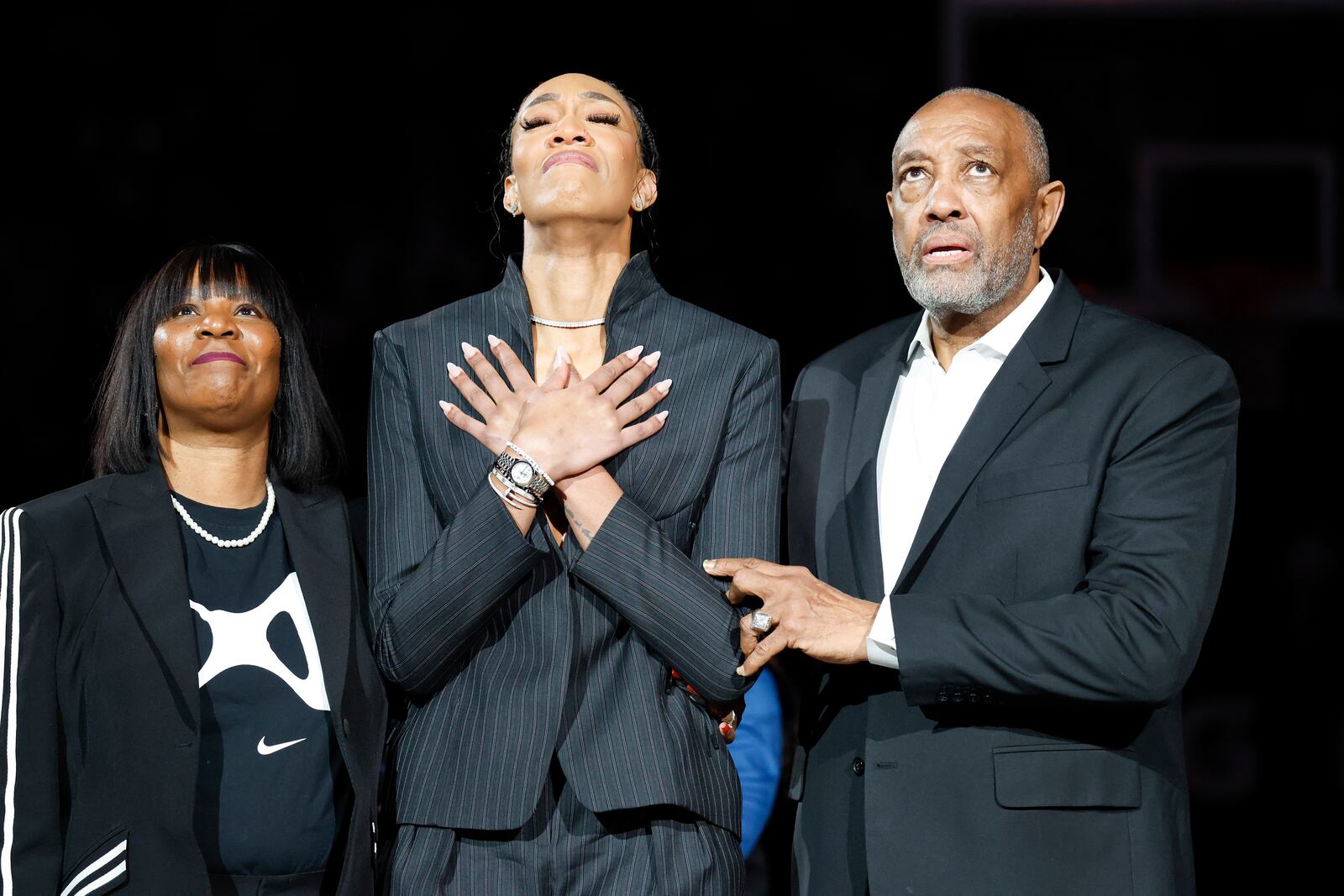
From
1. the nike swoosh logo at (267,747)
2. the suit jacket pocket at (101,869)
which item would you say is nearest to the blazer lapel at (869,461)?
the nike swoosh logo at (267,747)

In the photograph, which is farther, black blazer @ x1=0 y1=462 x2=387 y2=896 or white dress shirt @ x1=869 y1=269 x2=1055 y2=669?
white dress shirt @ x1=869 y1=269 x2=1055 y2=669

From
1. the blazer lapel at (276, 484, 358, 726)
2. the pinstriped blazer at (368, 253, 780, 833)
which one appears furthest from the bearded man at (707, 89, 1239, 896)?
the blazer lapel at (276, 484, 358, 726)

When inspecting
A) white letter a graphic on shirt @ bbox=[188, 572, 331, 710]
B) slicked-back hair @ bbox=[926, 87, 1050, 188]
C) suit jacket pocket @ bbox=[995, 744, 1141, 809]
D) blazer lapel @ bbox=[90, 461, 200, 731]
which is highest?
slicked-back hair @ bbox=[926, 87, 1050, 188]

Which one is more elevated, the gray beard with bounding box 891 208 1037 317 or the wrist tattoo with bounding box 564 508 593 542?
the gray beard with bounding box 891 208 1037 317

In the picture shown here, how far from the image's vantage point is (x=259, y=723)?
225 centimetres

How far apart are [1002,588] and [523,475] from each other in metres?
0.75

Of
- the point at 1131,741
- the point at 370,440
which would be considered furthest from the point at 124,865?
the point at 1131,741

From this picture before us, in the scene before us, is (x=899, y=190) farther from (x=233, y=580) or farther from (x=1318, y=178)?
(x=1318, y=178)

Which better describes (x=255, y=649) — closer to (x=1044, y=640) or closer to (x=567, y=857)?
(x=567, y=857)

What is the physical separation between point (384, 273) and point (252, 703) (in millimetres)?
2626

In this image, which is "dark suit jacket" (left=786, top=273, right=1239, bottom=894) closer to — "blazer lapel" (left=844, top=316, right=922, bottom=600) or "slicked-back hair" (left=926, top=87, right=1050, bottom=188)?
"blazer lapel" (left=844, top=316, right=922, bottom=600)

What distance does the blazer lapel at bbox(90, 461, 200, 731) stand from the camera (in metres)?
2.19

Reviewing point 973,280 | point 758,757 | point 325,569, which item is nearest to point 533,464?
point 325,569

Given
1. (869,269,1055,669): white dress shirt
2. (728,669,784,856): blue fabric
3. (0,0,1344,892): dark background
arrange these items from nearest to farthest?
1. (869,269,1055,669): white dress shirt
2. (728,669,784,856): blue fabric
3. (0,0,1344,892): dark background
